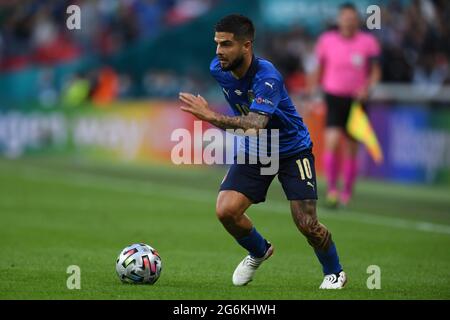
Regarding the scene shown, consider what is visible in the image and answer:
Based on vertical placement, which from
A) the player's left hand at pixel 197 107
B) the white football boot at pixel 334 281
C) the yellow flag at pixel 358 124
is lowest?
the white football boot at pixel 334 281

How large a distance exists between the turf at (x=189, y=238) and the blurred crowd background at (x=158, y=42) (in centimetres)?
311

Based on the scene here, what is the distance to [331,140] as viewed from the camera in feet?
50.9

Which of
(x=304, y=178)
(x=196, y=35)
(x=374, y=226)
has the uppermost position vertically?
(x=196, y=35)

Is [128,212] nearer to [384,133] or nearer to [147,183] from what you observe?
[147,183]

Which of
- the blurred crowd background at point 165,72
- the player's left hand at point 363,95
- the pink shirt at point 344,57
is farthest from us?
the blurred crowd background at point 165,72

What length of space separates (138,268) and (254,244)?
3.30 ft

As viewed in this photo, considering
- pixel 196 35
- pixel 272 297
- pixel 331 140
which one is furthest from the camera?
pixel 196 35

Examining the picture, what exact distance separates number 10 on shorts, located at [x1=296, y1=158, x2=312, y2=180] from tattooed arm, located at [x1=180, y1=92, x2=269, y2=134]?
63cm

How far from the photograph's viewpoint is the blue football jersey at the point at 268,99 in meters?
8.01

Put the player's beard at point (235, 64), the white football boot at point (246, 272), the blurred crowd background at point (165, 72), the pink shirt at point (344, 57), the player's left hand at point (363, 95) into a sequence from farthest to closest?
the blurred crowd background at point (165, 72) → the pink shirt at point (344, 57) → the player's left hand at point (363, 95) → the white football boot at point (246, 272) → the player's beard at point (235, 64)

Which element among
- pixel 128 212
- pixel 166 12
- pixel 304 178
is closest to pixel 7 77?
pixel 166 12

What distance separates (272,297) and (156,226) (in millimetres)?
5953

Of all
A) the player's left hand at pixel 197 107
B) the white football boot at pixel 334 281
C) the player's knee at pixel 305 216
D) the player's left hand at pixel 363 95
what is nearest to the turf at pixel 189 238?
the white football boot at pixel 334 281

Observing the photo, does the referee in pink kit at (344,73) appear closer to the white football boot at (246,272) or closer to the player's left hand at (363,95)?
the player's left hand at (363,95)
